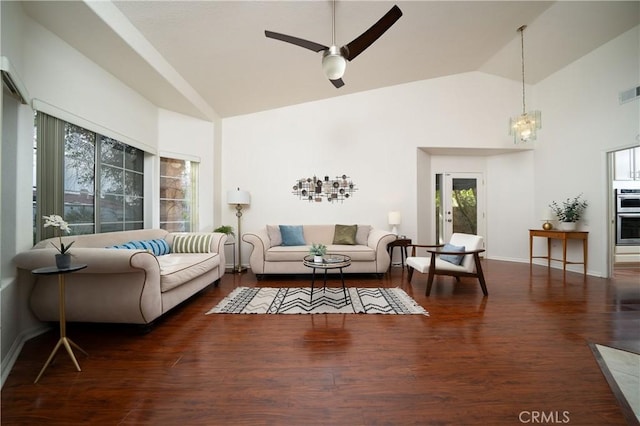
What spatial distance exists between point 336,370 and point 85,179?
3359 millimetres

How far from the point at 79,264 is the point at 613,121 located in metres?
6.94

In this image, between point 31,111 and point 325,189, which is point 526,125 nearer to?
point 325,189

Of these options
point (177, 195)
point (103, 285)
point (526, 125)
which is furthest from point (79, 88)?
point (526, 125)

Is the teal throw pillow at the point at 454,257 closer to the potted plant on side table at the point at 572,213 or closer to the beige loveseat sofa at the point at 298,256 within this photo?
the beige loveseat sofa at the point at 298,256

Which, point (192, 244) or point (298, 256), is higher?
point (192, 244)

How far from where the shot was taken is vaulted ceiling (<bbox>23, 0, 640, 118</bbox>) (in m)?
2.57

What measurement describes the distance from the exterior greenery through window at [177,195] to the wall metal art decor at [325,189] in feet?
6.12

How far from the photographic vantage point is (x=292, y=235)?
177 inches

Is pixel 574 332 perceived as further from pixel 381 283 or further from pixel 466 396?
pixel 381 283

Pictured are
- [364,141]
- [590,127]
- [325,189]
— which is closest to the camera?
[590,127]

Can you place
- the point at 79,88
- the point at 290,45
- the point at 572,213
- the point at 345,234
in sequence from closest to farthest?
the point at 79,88 → the point at 290,45 → the point at 572,213 → the point at 345,234

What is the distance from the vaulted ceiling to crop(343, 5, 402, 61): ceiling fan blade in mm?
784

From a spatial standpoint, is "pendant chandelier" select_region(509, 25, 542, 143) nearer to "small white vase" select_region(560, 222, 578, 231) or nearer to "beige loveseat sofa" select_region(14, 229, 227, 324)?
"small white vase" select_region(560, 222, 578, 231)

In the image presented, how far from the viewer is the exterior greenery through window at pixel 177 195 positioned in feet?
14.2
